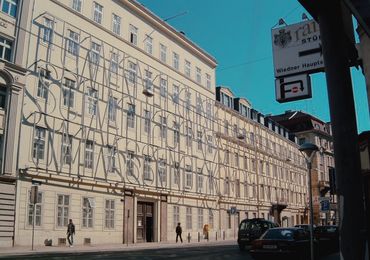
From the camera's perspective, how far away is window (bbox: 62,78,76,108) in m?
33.2

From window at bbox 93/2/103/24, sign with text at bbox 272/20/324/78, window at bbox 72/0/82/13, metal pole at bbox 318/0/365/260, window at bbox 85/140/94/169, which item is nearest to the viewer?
metal pole at bbox 318/0/365/260

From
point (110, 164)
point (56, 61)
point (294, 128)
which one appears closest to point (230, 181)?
point (110, 164)

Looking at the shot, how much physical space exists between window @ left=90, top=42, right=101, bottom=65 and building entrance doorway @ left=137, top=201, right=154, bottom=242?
12303 millimetres

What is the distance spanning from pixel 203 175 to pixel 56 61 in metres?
22.7

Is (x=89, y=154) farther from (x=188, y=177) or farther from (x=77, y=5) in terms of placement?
(x=188, y=177)

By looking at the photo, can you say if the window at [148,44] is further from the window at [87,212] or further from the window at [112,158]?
the window at [87,212]

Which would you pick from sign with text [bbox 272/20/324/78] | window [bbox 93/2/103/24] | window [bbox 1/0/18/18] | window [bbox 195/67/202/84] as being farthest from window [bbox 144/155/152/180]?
sign with text [bbox 272/20/324/78]

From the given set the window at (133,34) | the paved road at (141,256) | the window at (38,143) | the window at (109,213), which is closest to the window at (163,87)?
the window at (133,34)

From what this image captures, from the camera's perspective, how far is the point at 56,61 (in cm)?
3291

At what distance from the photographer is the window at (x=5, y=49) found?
29.0 m

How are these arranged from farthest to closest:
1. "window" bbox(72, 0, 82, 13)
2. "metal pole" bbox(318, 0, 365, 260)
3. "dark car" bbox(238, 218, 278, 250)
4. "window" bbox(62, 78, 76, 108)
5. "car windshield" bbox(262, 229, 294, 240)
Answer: "window" bbox(72, 0, 82, 13) → "window" bbox(62, 78, 76, 108) → "dark car" bbox(238, 218, 278, 250) → "car windshield" bbox(262, 229, 294, 240) → "metal pole" bbox(318, 0, 365, 260)

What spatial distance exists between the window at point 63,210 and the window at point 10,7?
40.5ft

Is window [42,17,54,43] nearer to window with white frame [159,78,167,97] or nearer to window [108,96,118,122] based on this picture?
window [108,96,118,122]

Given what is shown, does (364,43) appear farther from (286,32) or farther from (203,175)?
(203,175)
